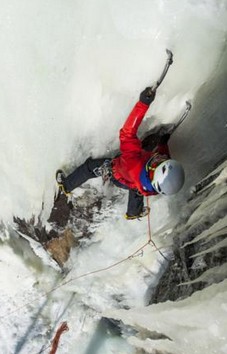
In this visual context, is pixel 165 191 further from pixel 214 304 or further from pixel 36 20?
pixel 36 20

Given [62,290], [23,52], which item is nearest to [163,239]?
[62,290]

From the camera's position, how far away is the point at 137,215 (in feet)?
12.0

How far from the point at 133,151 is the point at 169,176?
16.9 inches

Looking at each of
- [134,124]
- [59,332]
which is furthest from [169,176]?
[59,332]

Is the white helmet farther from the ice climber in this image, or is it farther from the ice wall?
the ice wall

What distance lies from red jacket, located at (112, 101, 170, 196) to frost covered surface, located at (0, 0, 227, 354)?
19 cm

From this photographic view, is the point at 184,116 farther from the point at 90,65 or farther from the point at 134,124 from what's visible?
the point at 90,65

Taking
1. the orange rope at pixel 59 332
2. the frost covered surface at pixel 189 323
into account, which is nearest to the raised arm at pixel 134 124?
the frost covered surface at pixel 189 323

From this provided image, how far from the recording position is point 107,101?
328 cm

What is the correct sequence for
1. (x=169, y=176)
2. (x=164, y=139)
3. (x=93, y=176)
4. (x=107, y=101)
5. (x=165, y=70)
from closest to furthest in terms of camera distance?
1. (x=169, y=176)
2. (x=165, y=70)
3. (x=107, y=101)
4. (x=164, y=139)
5. (x=93, y=176)

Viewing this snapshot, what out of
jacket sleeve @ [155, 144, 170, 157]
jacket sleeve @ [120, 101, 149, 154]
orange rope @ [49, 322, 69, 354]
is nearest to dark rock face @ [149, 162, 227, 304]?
jacket sleeve @ [155, 144, 170, 157]

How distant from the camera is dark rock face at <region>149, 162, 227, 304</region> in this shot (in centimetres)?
312

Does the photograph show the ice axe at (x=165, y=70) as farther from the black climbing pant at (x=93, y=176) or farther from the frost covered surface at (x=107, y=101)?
the black climbing pant at (x=93, y=176)

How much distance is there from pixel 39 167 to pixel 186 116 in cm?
132
